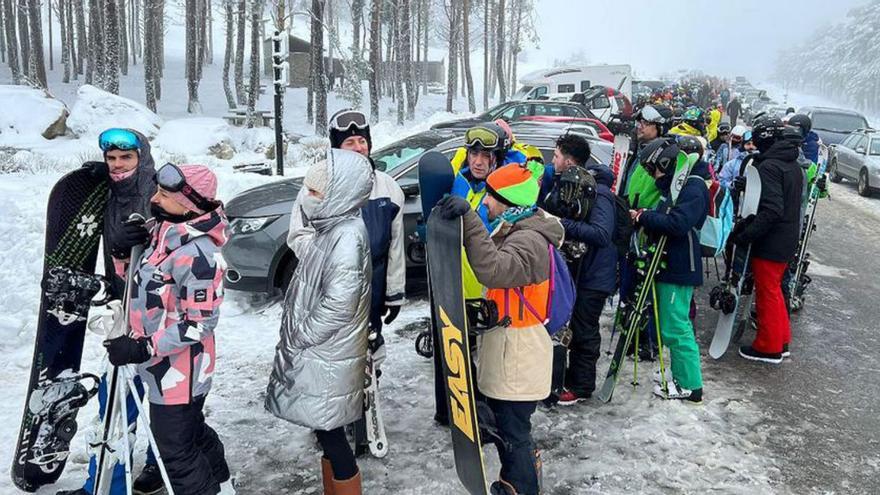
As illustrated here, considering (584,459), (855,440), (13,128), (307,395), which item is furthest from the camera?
(13,128)

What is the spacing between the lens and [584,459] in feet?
12.9

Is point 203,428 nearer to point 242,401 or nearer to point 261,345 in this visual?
point 242,401

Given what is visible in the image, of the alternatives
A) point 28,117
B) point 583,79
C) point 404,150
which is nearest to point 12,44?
point 28,117

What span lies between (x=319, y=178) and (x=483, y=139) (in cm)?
145

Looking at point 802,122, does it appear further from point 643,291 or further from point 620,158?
point 643,291

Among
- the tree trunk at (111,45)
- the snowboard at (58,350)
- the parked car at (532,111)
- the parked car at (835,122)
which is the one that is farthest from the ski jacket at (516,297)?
the parked car at (835,122)

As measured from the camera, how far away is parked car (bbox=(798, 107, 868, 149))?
66.2ft

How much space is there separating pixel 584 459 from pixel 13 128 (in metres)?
17.6

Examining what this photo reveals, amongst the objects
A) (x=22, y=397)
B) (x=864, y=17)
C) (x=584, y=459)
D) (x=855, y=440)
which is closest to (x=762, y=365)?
(x=855, y=440)

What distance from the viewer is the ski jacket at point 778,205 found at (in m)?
5.21

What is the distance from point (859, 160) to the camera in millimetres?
16734

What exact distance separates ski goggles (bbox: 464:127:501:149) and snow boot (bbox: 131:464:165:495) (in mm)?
2705

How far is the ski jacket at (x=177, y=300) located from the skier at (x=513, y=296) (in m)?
1.11

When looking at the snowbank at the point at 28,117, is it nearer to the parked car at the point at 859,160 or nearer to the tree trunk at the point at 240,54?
the tree trunk at the point at 240,54
